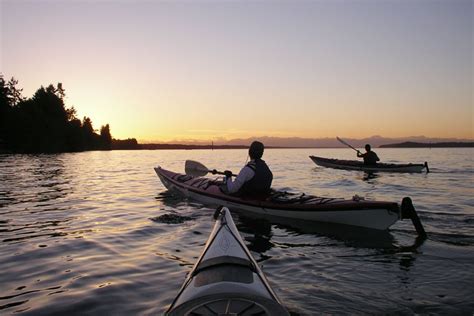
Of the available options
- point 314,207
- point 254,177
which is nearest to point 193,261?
point 314,207

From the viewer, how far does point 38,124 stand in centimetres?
6025

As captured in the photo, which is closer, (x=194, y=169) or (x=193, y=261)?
(x=193, y=261)

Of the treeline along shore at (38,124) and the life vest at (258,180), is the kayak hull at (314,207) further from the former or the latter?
the treeline along shore at (38,124)

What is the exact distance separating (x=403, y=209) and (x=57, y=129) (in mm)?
69580

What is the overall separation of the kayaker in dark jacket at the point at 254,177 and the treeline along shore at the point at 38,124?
182ft

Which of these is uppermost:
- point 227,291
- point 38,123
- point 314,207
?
point 38,123

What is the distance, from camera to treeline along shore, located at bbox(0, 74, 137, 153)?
53.8 metres

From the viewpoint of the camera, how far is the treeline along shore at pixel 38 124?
53781 millimetres

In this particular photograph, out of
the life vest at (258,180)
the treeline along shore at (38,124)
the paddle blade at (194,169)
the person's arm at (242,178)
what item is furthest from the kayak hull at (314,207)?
the treeline along shore at (38,124)

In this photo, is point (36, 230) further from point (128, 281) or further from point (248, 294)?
point (248, 294)

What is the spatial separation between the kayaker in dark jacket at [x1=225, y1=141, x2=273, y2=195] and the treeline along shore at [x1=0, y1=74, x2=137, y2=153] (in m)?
55.3

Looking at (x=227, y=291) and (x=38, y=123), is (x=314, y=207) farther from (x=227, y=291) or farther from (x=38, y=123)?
(x=38, y=123)

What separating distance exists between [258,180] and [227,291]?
6184 millimetres

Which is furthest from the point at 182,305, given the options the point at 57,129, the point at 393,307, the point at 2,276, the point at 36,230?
the point at 57,129
